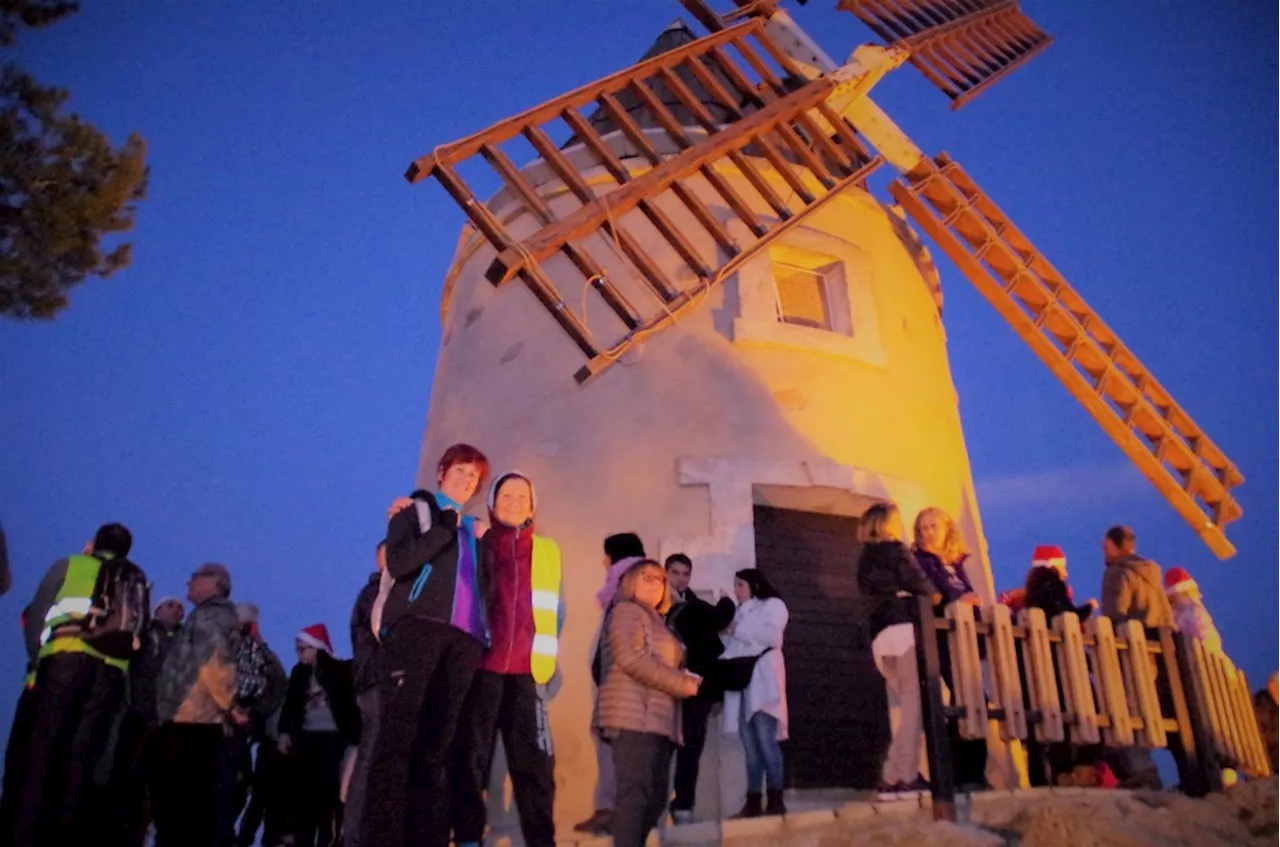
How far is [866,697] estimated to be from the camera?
6.65 meters

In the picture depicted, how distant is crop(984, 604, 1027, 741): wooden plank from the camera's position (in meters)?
4.24

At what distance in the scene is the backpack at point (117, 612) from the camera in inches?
168

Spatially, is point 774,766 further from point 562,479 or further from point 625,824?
point 562,479

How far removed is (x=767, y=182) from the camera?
7.16m

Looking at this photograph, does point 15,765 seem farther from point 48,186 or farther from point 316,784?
point 48,186

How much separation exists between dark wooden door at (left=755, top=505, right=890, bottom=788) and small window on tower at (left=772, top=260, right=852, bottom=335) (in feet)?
5.13

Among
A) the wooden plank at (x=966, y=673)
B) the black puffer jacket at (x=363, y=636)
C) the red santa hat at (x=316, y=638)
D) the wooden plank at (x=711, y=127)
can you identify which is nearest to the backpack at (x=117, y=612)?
→ the black puffer jacket at (x=363, y=636)

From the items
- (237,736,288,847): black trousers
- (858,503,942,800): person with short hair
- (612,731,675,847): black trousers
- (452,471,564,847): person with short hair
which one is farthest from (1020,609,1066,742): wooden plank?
(237,736,288,847): black trousers

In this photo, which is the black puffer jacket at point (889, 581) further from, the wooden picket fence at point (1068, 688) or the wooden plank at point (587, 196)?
the wooden plank at point (587, 196)

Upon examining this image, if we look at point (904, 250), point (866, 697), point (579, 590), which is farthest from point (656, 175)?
point (866, 697)

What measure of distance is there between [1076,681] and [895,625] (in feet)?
2.64

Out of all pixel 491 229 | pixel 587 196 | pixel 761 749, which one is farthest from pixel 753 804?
pixel 587 196

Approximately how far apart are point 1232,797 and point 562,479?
4106mm

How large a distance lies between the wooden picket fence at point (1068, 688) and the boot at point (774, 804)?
0.86 m
